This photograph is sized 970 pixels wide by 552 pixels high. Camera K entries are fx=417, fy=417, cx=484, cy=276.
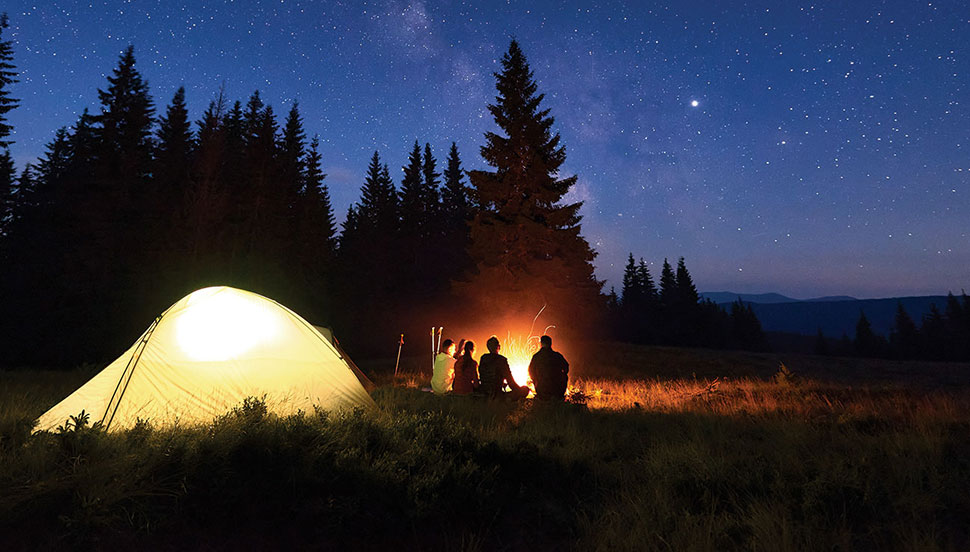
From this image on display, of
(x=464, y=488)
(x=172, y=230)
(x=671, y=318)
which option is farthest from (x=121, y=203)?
(x=671, y=318)

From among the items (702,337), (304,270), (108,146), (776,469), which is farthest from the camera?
(702,337)

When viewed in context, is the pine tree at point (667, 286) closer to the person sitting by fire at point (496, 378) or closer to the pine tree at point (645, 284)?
the pine tree at point (645, 284)

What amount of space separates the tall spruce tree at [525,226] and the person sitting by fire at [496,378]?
12614mm

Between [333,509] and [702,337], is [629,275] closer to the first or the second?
[702,337]

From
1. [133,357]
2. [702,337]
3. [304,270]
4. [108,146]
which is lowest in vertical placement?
[702,337]

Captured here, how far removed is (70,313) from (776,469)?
2827cm

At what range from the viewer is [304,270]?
33031 mm

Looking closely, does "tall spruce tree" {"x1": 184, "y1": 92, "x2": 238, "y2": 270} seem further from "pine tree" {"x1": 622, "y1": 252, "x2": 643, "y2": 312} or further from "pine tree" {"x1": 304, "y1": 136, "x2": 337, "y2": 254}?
"pine tree" {"x1": 622, "y1": 252, "x2": 643, "y2": 312}

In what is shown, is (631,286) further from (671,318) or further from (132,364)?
(132,364)

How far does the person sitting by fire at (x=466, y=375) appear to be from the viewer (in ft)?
28.6

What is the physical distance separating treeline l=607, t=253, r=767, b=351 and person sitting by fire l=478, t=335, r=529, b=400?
175 feet

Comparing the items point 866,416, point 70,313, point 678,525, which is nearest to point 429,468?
point 678,525

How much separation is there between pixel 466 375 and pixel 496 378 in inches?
32.6

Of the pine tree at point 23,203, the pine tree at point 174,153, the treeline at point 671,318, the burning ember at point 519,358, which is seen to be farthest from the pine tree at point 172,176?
the treeline at point 671,318
